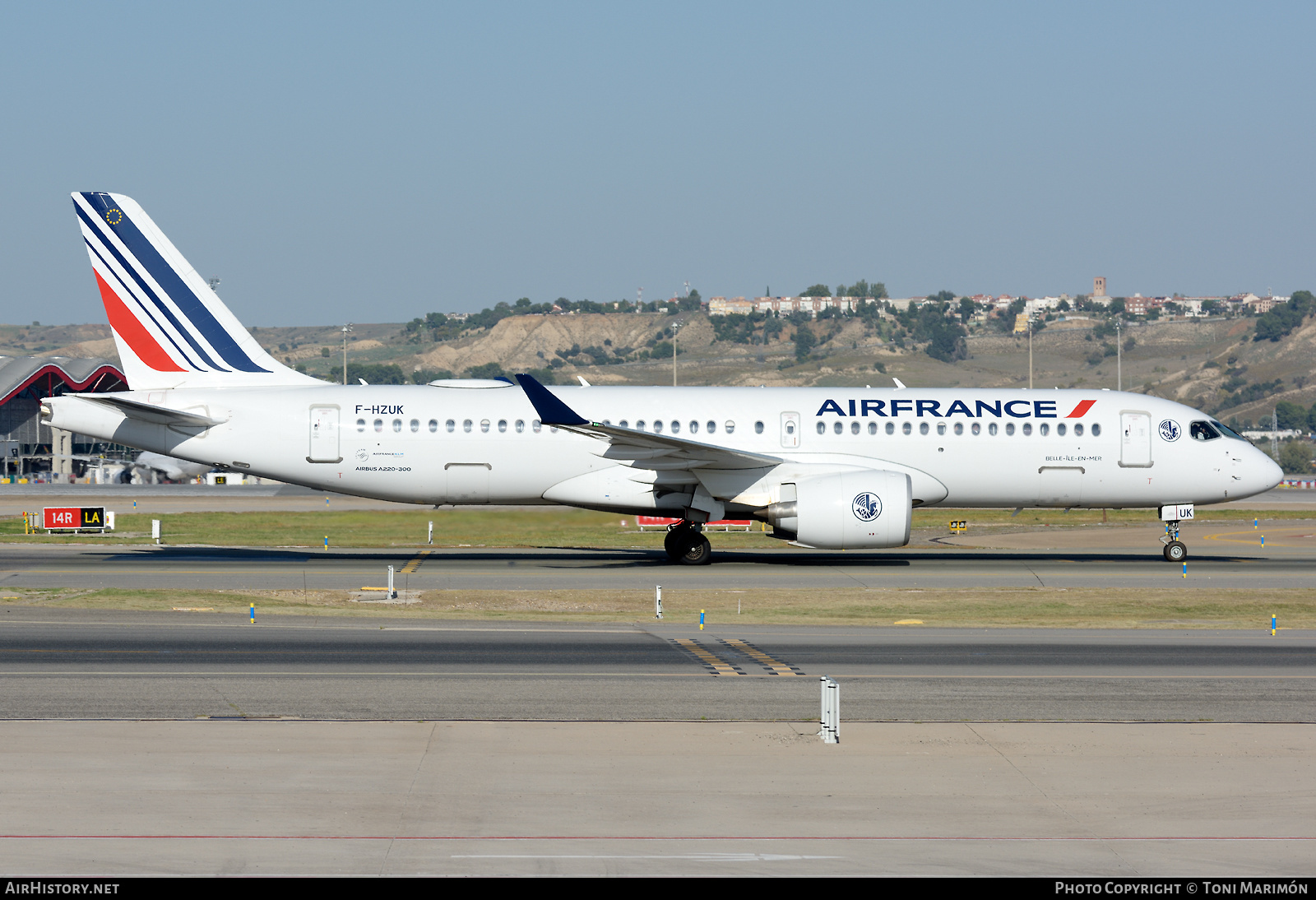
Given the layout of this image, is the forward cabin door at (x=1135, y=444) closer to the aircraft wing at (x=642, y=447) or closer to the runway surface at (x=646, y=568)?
the runway surface at (x=646, y=568)

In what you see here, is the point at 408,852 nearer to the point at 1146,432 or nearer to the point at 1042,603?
the point at 1042,603

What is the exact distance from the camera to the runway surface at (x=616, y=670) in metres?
15.1

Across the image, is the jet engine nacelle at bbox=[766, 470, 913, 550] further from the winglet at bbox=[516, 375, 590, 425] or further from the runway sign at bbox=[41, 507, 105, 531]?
the runway sign at bbox=[41, 507, 105, 531]

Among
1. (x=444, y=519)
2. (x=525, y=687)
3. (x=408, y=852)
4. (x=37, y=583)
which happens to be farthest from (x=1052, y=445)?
(x=408, y=852)

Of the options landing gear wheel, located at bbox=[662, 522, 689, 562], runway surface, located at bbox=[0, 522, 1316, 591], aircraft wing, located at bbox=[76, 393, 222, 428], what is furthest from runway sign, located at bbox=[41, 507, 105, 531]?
landing gear wheel, located at bbox=[662, 522, 689, 562]

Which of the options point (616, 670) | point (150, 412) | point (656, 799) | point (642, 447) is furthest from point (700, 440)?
point (656, 799)

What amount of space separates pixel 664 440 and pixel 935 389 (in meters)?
9.05

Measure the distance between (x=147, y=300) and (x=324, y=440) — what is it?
6261mm

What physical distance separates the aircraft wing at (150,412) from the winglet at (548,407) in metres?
8.91

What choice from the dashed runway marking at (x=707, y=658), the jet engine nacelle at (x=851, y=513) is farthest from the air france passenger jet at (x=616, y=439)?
the dashed runway marking at (x=707, y=658)

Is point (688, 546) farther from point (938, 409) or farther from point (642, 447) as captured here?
point (938, 409)

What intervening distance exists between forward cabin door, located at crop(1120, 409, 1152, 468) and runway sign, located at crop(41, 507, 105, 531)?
33.3 m

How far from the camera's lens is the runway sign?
143 ft

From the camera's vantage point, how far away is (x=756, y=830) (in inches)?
406
